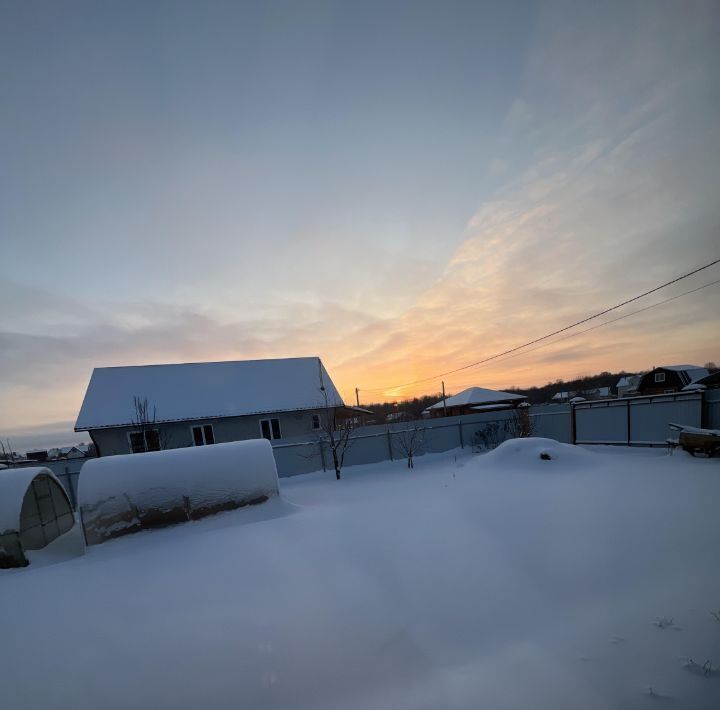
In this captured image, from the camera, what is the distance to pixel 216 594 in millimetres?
3350

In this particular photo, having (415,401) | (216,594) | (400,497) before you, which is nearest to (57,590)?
(216,594)

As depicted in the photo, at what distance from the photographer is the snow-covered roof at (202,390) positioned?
16500 millimetres

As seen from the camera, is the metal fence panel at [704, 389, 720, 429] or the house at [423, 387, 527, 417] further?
the house at [423, 387, 527, 417]

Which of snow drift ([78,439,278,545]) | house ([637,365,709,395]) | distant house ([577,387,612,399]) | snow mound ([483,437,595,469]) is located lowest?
distant house ([577,387,612,399])

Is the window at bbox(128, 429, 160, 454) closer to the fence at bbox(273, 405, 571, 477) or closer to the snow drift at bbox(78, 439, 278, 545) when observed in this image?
the fence at bbox(273, 405, 571, 477)

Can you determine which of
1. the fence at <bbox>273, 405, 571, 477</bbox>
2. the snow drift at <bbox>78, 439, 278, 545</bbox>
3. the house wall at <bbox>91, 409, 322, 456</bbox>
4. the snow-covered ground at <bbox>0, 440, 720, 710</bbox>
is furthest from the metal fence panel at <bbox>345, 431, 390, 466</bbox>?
the snow-covered ground at <bbox>0, 440, 720, 710</bbox>

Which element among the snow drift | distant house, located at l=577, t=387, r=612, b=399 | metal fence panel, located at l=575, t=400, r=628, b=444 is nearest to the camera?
the snow drift

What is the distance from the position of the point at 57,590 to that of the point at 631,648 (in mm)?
5550

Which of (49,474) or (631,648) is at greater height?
(49,474)

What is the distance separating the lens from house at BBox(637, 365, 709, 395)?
3362 cm

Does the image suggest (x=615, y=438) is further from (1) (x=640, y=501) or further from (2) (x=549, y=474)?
(1) (x=640, y=501)

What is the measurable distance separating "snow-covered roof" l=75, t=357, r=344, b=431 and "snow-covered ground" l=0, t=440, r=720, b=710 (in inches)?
515

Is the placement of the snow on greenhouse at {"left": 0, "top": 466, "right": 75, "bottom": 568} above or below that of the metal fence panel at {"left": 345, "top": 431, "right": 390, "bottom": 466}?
above

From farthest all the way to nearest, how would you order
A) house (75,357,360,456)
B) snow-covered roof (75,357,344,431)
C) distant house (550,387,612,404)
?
1. distant house (550,387,612,404)
2. snow-covered roof (75,357,344,431)
3. house (75,357,360,456)
